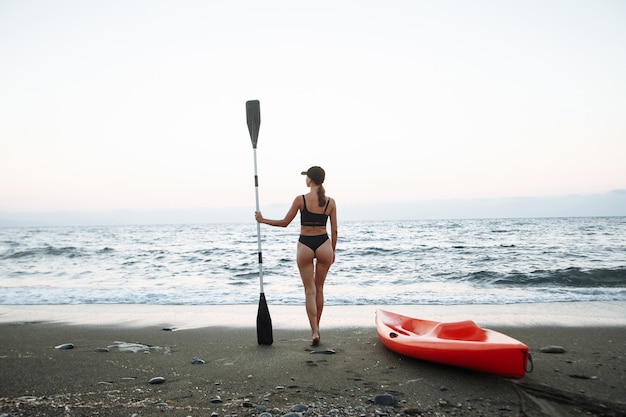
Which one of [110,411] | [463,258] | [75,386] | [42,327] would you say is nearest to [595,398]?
[110,411]

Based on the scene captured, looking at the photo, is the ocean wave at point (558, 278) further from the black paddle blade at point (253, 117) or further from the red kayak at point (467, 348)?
the black paddle blade at point (253, 117)

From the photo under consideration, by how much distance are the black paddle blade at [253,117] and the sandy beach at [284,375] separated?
2.57m

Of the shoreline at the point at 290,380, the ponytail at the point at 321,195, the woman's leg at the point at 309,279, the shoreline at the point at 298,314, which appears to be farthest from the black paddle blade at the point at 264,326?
the ponytail at the point at 321,195

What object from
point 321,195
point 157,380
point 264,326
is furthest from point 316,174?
point 157,380

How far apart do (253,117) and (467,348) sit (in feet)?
11.6

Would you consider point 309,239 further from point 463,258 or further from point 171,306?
point 463,258

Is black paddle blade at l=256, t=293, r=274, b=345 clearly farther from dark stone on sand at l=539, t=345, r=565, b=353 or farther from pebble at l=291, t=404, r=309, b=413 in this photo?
dark stone on sand at l=539, t=345, r=565, b=353

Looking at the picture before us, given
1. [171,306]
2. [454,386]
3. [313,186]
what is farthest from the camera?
[171,306]

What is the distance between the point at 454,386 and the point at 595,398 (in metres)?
0.98

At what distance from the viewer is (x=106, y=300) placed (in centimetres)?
882

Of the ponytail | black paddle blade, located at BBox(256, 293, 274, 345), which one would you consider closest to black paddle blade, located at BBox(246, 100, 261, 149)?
the ponytail

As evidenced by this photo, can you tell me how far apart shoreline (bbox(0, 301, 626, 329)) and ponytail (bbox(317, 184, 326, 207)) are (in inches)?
84.7

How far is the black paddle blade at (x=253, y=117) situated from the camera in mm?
5082

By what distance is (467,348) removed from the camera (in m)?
3.45
